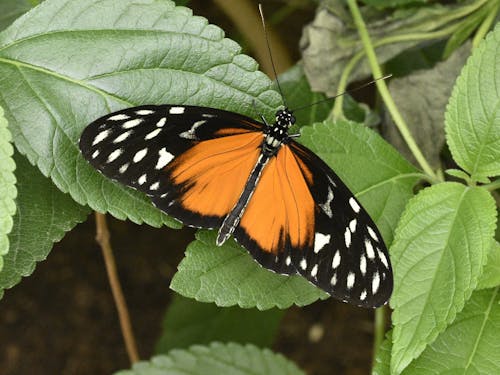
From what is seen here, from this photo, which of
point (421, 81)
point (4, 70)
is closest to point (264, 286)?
point (4, 70)

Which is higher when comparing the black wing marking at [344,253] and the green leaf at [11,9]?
the green leaf at [11,9]

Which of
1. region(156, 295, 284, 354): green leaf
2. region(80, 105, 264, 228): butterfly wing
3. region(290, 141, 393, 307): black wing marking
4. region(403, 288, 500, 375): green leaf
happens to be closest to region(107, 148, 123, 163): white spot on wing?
region(80, 105, 264, 228): butterfly wing

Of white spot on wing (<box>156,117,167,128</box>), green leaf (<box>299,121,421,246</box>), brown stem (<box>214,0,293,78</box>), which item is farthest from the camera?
brown stem (<box>214,0,293,78</box>)

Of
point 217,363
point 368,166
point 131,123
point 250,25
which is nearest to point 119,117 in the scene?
point 131,123

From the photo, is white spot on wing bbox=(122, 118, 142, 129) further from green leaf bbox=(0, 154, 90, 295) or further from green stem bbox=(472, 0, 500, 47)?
green stem bbox=(472, 0, 500, 47)

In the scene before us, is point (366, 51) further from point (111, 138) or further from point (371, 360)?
point (371, 360)

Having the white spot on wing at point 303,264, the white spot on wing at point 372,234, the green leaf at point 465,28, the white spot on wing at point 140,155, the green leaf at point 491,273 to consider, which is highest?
the green leaf at point 465,28

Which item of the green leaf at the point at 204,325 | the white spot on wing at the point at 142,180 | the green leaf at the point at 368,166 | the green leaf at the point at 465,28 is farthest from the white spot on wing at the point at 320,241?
the green leaf at the point at 204,325

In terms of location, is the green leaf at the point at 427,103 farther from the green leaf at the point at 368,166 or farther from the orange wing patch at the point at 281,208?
the orange wing patch at the point at 281,208
